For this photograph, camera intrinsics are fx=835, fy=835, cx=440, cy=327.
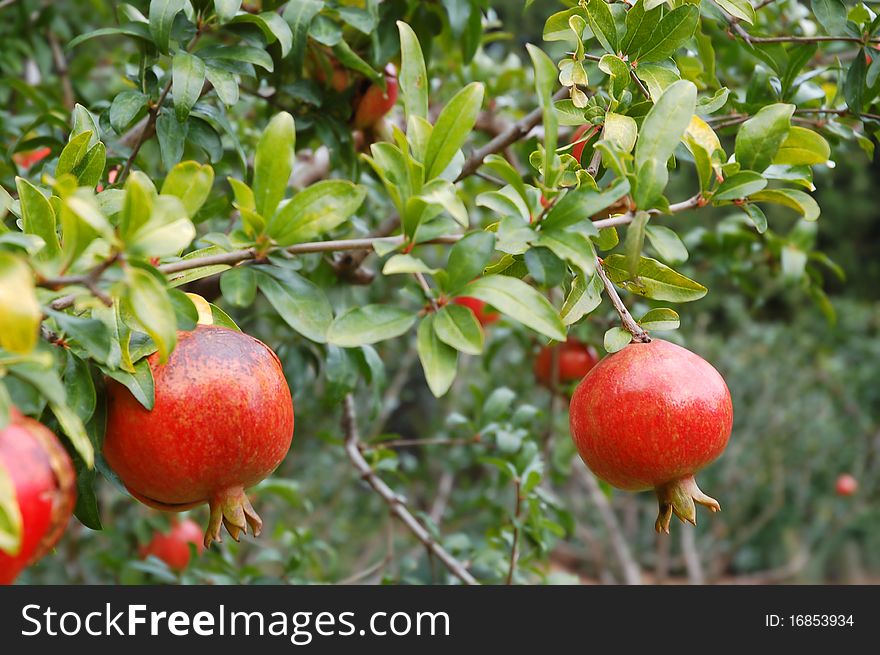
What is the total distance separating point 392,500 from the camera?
1.52 meters

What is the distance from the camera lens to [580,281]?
0.81 metres

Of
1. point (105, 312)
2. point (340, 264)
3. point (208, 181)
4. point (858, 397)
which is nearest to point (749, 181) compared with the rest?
point (208, 181)

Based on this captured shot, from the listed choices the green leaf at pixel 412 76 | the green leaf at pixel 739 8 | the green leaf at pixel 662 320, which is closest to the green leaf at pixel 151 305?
the green leaf at pixel 412 76

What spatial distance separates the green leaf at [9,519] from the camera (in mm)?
454

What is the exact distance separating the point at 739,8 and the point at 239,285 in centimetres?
66

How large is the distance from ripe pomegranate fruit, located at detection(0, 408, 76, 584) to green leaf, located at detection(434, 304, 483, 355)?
0.29m

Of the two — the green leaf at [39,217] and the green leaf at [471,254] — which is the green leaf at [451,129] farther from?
the green leaf at [39,217]

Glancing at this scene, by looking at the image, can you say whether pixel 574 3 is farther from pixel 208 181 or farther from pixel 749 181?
pixel 208 181

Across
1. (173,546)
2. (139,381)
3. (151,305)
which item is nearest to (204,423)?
(139,381)

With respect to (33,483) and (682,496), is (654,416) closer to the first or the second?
(682,496)

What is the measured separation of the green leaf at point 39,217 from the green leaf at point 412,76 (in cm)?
31

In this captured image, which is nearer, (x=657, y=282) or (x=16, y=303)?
(x=16, y=303)

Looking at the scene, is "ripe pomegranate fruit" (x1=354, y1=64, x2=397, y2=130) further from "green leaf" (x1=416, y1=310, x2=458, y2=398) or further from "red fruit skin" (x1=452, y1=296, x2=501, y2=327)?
"green leaf" (x1=416, y1=310, x2=458, y2=398)

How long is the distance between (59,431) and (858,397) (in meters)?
5.54
